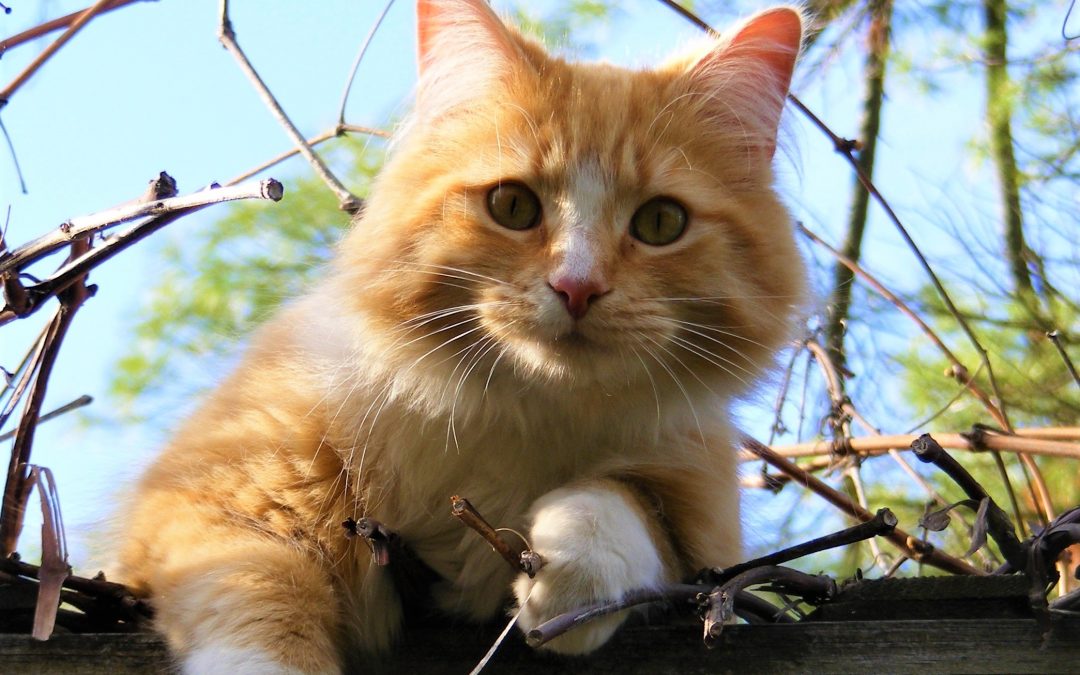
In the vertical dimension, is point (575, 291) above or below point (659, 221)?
below

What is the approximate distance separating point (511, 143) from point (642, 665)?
83cm

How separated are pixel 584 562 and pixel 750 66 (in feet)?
3.39

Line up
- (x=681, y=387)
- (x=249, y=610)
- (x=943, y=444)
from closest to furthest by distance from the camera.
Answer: (x=249, y=610) → (x=681, y=387) → (x=943, y=444)

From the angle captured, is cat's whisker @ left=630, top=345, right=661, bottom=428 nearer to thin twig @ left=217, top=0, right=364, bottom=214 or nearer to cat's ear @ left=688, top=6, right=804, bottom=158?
cat's ear @ left=688, top=6, right=804, bottom=158

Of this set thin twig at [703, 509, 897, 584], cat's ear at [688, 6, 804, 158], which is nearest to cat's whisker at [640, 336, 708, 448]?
thin twig at [703, 509, 897, 584]

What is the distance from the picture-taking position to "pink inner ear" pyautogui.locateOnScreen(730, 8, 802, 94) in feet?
6.23

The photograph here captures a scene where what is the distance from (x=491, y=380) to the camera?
162 centimetres

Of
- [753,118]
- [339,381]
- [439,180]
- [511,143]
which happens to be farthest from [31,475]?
[753,118]

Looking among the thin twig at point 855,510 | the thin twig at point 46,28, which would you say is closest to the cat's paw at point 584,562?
the thin twig at point 855,510

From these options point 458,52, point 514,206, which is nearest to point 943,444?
point 514,206

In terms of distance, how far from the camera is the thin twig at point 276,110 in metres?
2.33

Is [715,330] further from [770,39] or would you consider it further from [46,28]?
[46,28]

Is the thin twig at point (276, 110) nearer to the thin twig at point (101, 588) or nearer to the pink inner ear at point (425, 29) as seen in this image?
the pink inner ear at point (425, 29)

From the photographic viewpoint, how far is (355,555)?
1572mm
